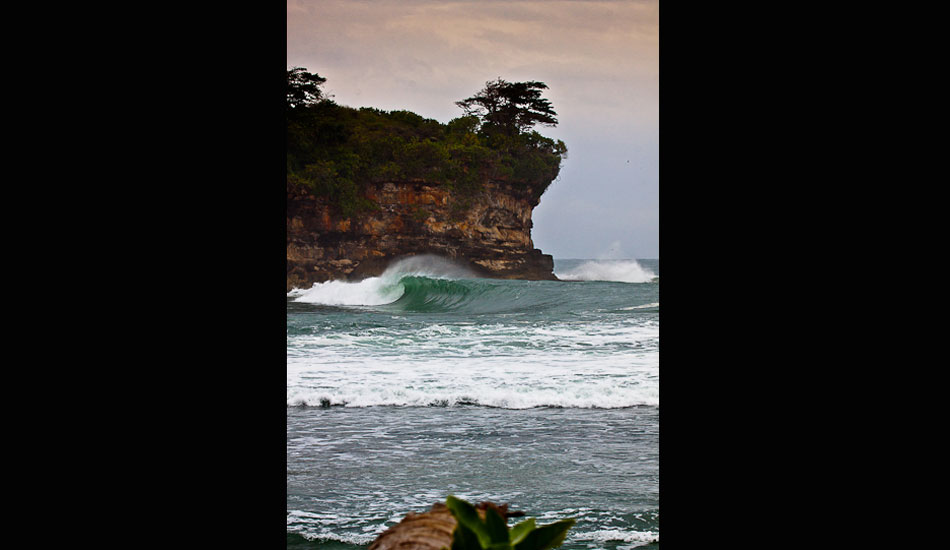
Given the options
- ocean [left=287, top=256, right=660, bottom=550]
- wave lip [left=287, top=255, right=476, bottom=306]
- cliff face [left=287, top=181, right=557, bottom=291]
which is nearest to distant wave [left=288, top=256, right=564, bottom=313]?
wave lip [left=287, top=255, right=476, bottom=306]

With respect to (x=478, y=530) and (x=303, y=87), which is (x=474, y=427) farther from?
(x=303, y=87)

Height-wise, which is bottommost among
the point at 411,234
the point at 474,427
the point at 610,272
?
the point at 474,427

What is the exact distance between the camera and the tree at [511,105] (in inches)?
1008

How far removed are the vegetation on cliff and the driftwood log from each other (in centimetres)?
2199

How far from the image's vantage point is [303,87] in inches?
906

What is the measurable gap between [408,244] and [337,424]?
1886cm

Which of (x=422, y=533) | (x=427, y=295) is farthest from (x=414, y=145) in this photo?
(x=422, y=533)

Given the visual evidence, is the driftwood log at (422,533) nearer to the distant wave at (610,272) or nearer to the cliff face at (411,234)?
the cliff face at (411,234)

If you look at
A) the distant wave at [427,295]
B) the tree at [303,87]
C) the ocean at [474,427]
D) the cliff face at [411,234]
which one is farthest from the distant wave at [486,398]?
the tree at [303,87]

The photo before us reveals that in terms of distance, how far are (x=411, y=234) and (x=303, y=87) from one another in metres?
5.52

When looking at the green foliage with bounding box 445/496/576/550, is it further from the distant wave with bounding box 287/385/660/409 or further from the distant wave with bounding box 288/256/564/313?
the distant wave with bounding box 288/256/564/313

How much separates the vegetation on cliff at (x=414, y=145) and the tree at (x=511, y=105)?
3 centimetres
